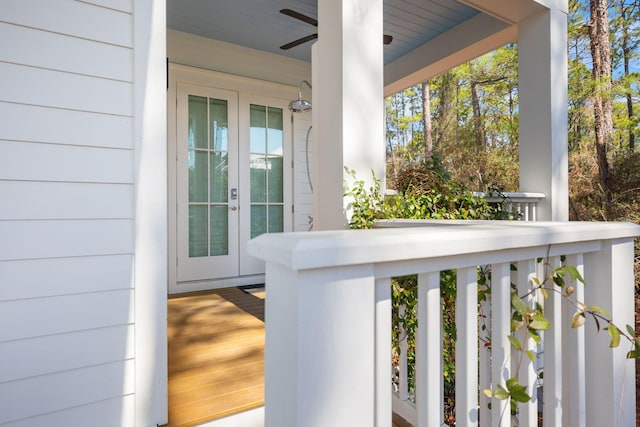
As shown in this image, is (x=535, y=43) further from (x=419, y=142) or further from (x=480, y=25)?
(x=419, y=142)

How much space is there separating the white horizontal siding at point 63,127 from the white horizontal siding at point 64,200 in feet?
0.57

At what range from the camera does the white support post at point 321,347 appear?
520 millimetres

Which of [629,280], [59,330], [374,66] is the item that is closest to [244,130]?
[374,66]

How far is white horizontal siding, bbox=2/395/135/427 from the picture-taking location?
1323 mm

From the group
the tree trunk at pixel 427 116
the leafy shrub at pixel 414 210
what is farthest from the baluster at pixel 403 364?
the tree trunk at pixel 427 116

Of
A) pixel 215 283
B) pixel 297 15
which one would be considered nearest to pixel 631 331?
pixel 297 15

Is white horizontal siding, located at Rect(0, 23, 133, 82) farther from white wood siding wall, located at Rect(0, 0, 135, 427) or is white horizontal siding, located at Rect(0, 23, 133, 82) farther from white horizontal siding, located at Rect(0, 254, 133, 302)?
white horizontal siding, located at Rect(0, 254, 133, 302)

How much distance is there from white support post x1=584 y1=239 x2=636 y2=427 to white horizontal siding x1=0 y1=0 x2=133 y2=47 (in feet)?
6.18

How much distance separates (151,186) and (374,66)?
1.34m

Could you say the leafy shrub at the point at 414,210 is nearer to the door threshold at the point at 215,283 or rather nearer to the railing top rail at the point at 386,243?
the railing top rail at the point at 386,243

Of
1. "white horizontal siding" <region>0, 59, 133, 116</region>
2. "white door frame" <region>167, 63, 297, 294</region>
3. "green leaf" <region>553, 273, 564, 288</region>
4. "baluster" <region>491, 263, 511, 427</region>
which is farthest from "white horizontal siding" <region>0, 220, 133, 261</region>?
"white door frame" <region>167, 63, 297, 294</region>

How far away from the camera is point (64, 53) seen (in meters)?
1.38

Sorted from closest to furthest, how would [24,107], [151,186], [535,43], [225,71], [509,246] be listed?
[509,246] → [24,107] → [151,186] → [535,43] → [225,71]

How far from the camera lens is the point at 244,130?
4203 millimetres
